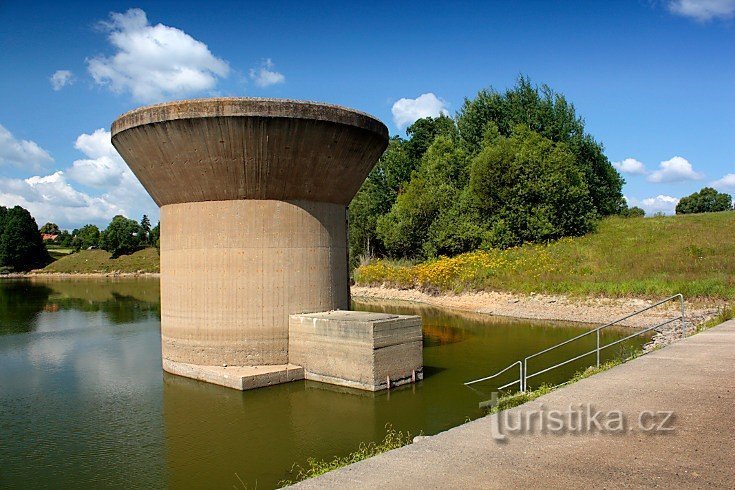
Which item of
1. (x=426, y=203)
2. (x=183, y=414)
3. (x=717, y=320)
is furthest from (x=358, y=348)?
(x=426, y=203)

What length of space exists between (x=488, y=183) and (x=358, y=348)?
2370 centimetres

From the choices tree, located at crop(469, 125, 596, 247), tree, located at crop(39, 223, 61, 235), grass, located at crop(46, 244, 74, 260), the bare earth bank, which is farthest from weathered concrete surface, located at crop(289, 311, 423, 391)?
tree, located at crop(39, 223, 61, 235)

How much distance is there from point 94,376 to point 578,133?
132ft

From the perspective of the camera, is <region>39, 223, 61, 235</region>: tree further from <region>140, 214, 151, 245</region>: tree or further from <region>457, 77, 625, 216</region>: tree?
<region>457, 77, 625, 216</region>: tree

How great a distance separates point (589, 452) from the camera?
5504 millimetres

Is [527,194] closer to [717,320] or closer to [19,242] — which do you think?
[717,320]

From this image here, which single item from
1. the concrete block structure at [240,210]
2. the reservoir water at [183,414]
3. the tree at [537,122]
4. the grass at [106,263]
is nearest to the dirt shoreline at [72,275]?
the grass at [106,263]

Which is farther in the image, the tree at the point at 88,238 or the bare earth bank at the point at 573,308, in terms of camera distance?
the tree at the point at 88,238

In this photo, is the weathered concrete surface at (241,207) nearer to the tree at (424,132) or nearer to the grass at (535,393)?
the grass at (535,393)

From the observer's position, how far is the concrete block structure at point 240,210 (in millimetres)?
13758

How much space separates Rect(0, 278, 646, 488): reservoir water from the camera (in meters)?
9.05

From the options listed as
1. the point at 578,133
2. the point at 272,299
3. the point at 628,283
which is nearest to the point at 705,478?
the point at 272,299

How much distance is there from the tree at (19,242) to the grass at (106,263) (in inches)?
106

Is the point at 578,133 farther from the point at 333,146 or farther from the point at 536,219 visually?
the point at 333,146
